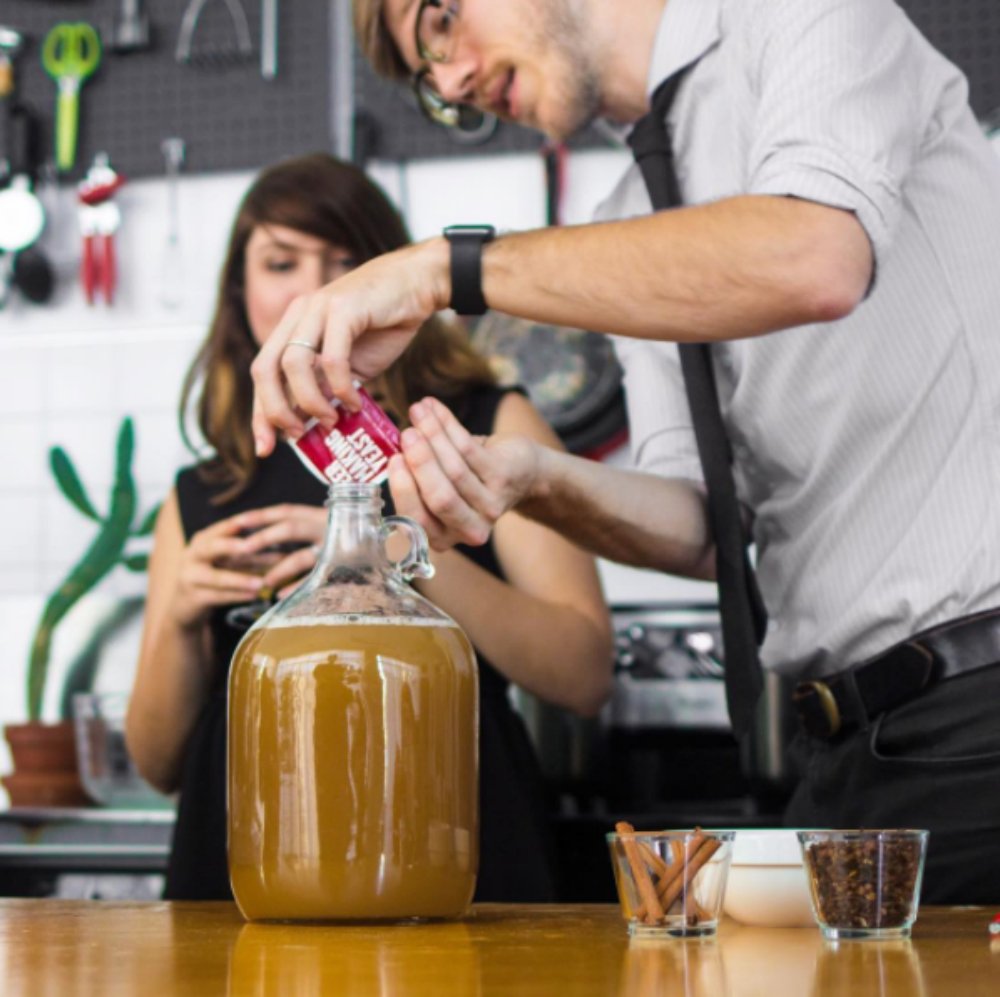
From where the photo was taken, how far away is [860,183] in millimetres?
1175

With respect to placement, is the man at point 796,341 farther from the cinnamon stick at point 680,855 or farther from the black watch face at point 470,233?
the cinnamon stick at point 680,855

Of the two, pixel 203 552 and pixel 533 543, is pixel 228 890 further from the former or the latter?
A: pixel 533 543

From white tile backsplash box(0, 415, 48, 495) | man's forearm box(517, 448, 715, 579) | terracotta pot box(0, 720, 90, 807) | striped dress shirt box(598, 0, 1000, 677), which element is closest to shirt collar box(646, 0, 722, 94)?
striped dress shirt box(598, 0, 1000, 677)

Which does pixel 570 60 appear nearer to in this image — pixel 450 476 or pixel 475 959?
pixel 450 476

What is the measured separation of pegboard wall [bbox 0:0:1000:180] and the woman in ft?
3.62

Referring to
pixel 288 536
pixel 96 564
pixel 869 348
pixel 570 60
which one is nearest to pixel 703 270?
pixel 869 348

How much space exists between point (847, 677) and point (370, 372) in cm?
51

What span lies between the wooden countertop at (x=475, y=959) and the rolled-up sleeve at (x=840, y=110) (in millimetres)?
545

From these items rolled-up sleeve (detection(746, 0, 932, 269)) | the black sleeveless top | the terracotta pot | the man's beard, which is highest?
the man's beard

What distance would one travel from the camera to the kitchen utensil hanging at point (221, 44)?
10.9ft

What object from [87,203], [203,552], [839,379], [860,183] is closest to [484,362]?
[203,552]

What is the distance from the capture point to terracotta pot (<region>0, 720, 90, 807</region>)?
9.15 ft

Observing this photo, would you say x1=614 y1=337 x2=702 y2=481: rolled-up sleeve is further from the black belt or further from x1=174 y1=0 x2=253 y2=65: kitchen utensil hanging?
x1=174 y1=0 x2=253 y2=65: kitchen utensil hanging

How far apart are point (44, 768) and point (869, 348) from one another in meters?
1.94
